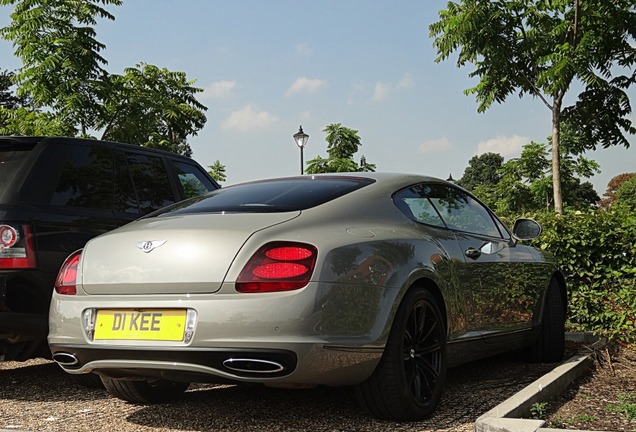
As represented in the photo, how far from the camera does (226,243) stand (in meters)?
3.98

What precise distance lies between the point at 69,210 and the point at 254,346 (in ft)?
8.26

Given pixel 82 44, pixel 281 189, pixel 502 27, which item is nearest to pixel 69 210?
pixel 281 189

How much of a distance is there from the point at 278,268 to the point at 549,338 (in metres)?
3.27

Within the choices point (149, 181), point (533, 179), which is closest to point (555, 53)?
point (149, 181)

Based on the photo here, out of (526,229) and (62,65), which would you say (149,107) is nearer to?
(62,65)

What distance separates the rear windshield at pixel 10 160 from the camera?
5570 millimetres

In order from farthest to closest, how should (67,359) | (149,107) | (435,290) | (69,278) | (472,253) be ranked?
(149,107) → (472,253) → (435,290) → (69,278) → (67,359)

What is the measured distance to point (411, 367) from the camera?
14.5 feet

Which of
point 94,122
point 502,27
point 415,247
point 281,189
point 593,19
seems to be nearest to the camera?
point 415,247

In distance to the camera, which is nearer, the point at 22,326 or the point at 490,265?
the point at 22,326

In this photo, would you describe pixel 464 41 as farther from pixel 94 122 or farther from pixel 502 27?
pixel 94 122

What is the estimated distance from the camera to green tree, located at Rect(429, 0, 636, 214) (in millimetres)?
22797

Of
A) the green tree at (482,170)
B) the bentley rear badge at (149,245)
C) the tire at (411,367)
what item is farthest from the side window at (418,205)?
the green tree at (482,170)

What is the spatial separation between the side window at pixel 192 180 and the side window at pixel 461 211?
8.04 feet
